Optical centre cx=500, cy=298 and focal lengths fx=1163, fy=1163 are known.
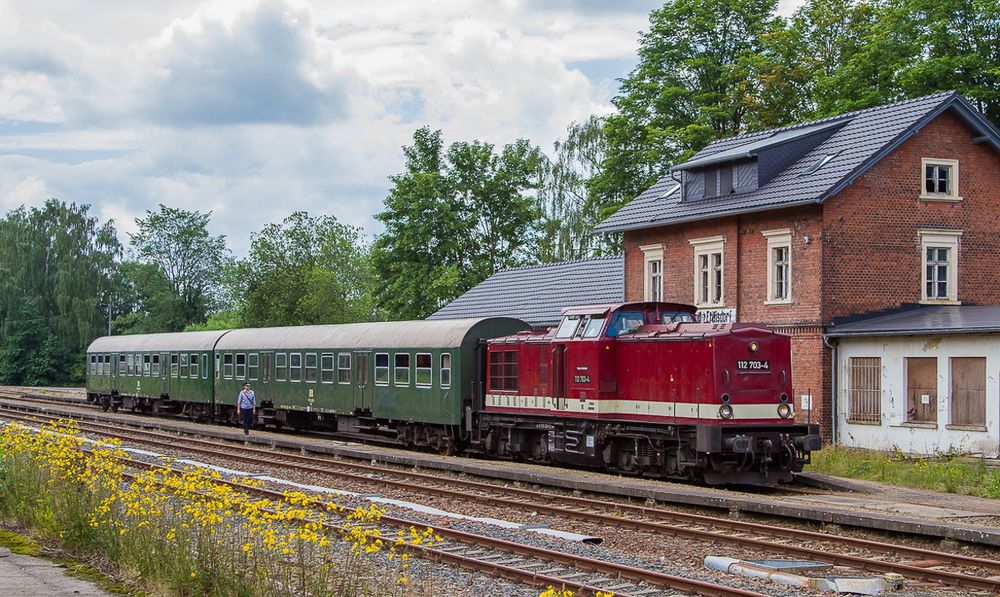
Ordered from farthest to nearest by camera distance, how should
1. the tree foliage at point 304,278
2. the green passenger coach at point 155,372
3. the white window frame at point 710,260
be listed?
the tree foliage at point 304,278 < the green passenger coach at point 155,372 < the white window frame at point 710,260

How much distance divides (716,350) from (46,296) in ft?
277

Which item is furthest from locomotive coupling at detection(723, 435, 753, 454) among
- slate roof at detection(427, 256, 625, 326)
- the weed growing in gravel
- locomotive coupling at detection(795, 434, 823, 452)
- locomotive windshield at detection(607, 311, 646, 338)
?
slate roof at detection(427, 256, 625, 326)

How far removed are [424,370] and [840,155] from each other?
1197cm

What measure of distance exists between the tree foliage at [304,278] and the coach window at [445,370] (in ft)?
136

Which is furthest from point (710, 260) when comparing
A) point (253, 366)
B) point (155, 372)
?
point (155, 372)

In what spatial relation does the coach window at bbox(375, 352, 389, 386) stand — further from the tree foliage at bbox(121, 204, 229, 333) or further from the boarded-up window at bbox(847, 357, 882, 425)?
the tree foliage at bbox(121, 204, 229, 333)

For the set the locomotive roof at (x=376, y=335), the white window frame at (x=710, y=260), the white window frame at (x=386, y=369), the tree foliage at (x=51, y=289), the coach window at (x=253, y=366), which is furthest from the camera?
the tree foliage at (x=51, y=289)

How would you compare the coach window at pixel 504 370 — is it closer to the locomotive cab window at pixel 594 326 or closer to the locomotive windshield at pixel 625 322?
the locomotive cab window at pixel 594 326

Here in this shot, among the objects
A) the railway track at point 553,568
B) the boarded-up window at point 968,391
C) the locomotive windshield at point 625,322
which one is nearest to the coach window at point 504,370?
the locomotive windshield at point 625,322

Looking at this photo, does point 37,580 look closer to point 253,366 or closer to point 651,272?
point 651,272

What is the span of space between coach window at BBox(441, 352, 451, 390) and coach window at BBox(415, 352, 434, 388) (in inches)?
17.8

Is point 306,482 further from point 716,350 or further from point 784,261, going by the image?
point 784,261

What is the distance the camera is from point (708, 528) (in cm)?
1547

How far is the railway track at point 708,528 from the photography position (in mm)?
12375
